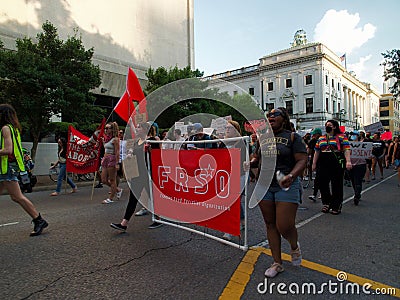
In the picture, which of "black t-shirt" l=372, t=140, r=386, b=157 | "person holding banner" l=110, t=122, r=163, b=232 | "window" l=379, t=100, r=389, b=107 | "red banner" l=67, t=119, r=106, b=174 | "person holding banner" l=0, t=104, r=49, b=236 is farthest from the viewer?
"window" l=379, t=100, r=389, b=107

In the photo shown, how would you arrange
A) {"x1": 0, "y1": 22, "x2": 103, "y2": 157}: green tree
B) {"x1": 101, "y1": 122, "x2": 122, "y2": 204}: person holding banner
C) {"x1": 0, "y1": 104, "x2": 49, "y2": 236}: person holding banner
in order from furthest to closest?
1. {"x1": 0, "y1": 22, "x2": 103, "y2": 157}: green tree
2. {"x1": 101, "y1": 122, "x2": 122, "y2": 204}: person holding banner
3. {"x1": 0, "y1": 104, "x2": 49, "y2": 236}: person holding banner

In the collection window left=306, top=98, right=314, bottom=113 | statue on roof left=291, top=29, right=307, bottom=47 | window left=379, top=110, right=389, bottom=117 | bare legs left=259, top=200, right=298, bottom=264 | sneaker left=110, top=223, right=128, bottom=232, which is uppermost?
statue on roof left=291, top=29, right=307, bottom=47

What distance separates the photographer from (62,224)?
520cm

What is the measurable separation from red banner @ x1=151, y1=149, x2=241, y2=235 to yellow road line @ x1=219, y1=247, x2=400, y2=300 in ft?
1.27

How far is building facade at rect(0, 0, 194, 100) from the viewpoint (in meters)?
20.3

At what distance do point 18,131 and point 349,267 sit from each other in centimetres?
483

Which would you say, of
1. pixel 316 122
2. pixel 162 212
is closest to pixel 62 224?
pixel 162 212

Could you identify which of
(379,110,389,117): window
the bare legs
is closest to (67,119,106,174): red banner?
the bare legs

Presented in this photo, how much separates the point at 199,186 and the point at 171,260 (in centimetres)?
96

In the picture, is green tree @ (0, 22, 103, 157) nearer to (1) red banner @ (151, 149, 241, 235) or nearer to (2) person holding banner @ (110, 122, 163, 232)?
(2) person holding banner @ (110, 122, 163, 232)

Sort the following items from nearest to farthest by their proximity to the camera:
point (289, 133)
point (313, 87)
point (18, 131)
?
point (289, 133), point (18, 131), point (313, 87)

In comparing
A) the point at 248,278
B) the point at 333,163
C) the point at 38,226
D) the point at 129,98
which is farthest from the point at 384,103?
the point at 38,226

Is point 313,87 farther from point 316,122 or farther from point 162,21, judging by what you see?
point 162,21

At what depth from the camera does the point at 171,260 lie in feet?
11.6
